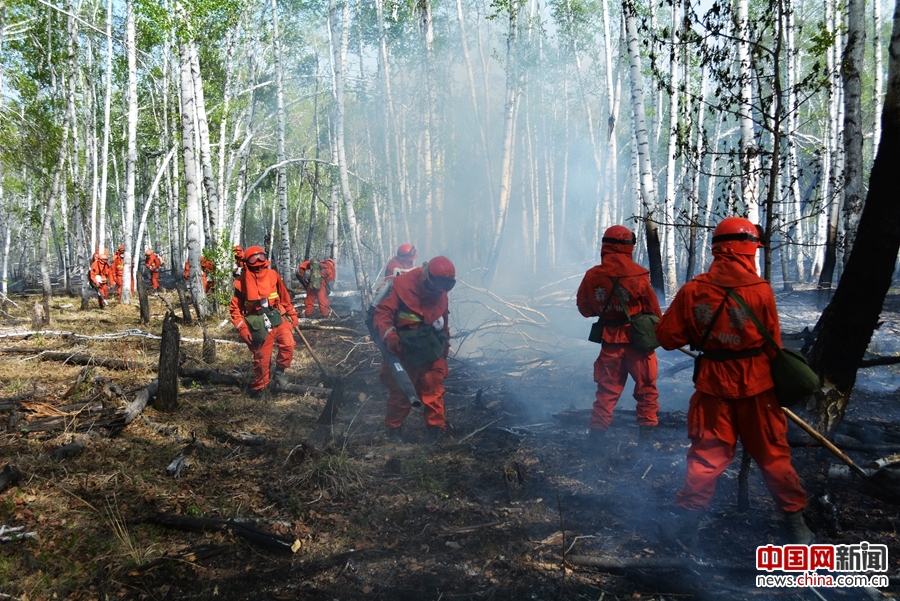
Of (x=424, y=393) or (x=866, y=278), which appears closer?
(x=866, y=278)

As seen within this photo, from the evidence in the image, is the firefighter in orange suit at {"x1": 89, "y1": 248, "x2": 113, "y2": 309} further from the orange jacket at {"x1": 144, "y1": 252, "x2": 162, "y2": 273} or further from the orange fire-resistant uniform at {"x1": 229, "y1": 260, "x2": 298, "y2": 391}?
the orange fire-resistant uniform at {"x1": 229, "y1": 260, "x2": 298, "y2": 391}

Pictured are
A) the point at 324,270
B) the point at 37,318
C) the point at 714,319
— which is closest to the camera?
the point at 714,319

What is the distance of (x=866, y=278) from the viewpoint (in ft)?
13.7

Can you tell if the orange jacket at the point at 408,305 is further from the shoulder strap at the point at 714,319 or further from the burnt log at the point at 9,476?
the burnt log at the point at 9,476

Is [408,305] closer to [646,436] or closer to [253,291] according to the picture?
[646,436]

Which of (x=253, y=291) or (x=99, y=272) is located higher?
(x=99, y=272)

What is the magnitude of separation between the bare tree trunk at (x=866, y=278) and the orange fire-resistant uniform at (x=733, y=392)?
1218 millimetres

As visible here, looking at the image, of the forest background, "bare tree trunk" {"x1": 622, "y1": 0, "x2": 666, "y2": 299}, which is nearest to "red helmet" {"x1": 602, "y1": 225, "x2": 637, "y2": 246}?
the forest background

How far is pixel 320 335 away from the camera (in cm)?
1195

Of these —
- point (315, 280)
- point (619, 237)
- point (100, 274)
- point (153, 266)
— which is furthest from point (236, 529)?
point (153, 266)

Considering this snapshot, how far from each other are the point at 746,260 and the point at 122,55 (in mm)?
24514

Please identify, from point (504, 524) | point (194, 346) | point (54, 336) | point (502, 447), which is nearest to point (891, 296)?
point (502, 447)

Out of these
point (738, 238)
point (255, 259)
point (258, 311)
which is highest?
point (255, 259)
